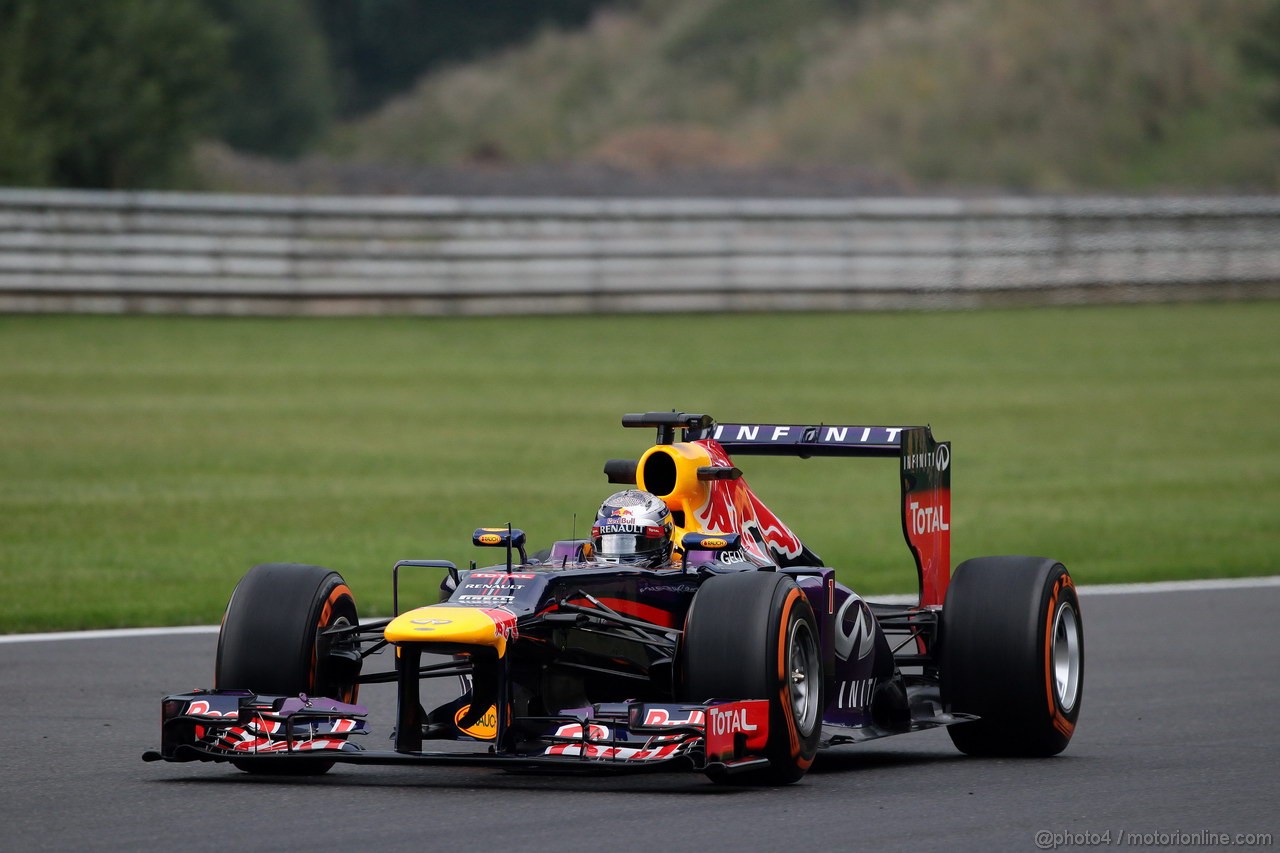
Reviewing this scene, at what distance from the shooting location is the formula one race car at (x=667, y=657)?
7754 millimetres

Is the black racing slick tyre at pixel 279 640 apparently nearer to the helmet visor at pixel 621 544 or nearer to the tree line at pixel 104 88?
the helmet visor at pixel 621 544

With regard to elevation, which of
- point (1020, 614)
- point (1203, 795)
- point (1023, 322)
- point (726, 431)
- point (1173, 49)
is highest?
point (1173, 49)

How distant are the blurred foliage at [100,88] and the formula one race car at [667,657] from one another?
A: 80.9 feet

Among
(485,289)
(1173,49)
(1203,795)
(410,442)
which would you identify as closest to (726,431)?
(1203,795)

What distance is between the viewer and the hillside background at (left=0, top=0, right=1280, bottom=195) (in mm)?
35062

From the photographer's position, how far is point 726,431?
33.9 ft

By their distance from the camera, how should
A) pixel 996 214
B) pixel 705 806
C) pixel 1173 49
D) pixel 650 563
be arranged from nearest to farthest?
pixel 705 806 → pixel 650 563 → pixel 996 214 → pixel 1173 49

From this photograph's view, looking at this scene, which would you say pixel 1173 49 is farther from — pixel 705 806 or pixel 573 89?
pixel 705 806

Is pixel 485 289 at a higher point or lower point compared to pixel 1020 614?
higher

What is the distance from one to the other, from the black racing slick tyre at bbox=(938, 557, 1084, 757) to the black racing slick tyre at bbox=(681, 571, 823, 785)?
1.29 m

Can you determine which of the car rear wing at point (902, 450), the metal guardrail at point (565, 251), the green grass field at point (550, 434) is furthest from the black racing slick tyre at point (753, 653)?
the metal guardrail at point (565, 251)

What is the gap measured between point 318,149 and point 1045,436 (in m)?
43.6

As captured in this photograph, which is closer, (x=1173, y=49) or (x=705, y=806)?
(x=705, y=806)

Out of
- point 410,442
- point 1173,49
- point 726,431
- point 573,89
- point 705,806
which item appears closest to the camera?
point 705,806
